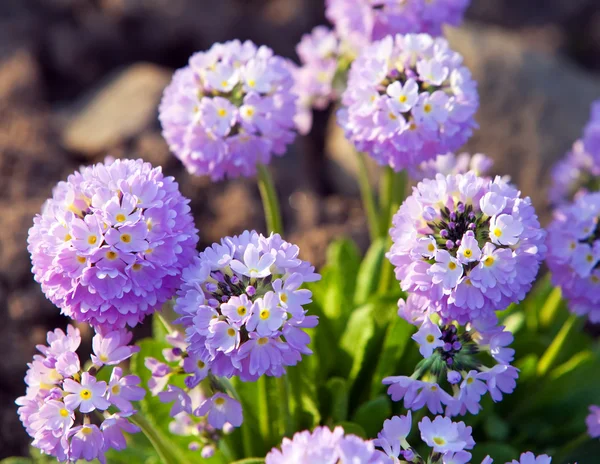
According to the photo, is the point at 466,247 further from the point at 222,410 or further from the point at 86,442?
the point at 86,442

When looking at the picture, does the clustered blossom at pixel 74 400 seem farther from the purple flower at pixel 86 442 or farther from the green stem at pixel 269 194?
the green stem at pixel 269 194

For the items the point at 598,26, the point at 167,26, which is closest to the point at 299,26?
the point at 167,26

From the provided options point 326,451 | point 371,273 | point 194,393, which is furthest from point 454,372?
point 371,273

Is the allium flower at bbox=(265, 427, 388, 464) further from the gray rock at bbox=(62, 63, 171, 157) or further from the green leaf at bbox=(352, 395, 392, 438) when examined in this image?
the gray rock at bbox=(62, 63, 171, 157)

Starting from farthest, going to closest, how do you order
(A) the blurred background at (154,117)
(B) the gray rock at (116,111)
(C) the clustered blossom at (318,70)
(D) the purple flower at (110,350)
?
(B) the gray rock at (116,111) → (A) the blurred background at (154,117) → (C) the clustered blossom at (318,70) → (D) the purple flower at (110,350)

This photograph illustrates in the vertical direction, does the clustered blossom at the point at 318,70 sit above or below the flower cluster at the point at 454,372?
above

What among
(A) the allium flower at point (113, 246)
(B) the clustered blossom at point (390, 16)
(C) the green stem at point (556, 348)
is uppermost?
(B) the clustered blossom at point (390, 16)

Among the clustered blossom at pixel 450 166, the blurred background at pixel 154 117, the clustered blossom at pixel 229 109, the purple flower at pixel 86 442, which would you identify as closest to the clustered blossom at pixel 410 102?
the clustered blossom at pixel 229 109
